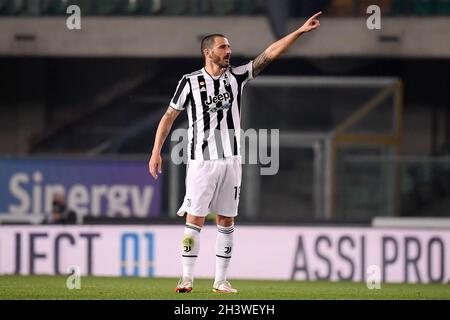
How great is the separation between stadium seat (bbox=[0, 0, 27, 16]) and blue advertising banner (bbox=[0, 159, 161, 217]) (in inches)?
156

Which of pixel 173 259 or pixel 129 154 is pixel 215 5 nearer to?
pixel 129 154

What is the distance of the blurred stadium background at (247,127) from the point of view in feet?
59.2

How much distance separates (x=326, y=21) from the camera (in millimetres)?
25219

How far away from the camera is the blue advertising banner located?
22906mm

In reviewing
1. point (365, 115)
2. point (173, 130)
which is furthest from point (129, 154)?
point (365, 115)

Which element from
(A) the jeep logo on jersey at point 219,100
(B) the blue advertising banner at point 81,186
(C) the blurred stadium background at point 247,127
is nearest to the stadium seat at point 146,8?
(C) the blurred stadium background at point 247,127

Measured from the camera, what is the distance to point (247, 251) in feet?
59.9

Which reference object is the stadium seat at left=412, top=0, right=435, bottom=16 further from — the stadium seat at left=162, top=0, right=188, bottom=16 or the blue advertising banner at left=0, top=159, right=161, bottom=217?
the blue advertising banner at left=0, top=159, right=161, bottom=217

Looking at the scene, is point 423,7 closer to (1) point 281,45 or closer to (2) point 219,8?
(2) point 219,8

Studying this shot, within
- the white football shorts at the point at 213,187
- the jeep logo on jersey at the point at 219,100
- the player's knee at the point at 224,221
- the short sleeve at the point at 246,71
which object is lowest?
the player's knee at the point at 224,221

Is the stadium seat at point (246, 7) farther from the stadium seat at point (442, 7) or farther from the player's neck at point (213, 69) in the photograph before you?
the player's neck at point (213, 69)

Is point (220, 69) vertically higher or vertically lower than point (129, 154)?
higher

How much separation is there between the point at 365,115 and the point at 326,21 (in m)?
2.78

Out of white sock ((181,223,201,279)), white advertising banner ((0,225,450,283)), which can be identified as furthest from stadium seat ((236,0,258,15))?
white sock ((181,223,201,279))
